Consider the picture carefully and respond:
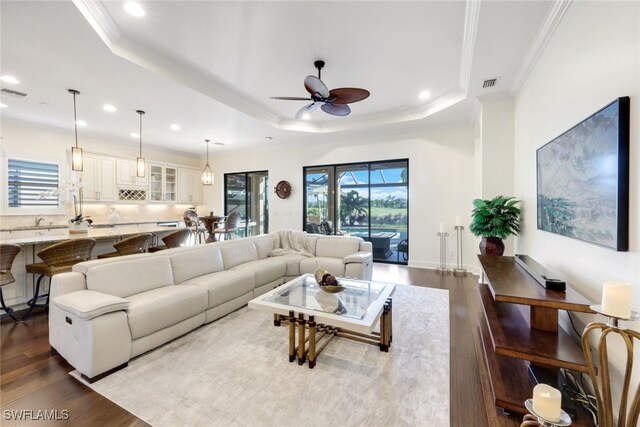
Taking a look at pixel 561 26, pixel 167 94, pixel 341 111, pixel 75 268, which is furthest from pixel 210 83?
pixel 561 26

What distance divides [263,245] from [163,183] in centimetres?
469

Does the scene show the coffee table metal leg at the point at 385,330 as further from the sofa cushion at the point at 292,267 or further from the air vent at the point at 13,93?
the air vent at the point at 13,93

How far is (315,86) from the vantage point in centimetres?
287

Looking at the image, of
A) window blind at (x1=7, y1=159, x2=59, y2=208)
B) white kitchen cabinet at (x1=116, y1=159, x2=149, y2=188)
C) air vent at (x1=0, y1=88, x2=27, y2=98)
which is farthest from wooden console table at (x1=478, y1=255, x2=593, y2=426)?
white kitchen cabinet at (x1=116, y1=159, x2=149, y2=188)

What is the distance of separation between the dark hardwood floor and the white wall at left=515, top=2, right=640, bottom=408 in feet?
2.78

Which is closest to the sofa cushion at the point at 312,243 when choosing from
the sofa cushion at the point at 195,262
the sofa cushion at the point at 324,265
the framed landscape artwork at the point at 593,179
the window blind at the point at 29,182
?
the sofa cushion at the point at 324,265

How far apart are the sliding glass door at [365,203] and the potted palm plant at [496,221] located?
234 cm

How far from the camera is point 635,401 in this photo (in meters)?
1.07

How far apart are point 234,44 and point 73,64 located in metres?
1.95

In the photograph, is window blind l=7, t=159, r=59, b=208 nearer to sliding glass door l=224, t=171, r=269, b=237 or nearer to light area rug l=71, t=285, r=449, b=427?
sliding glass door l=224, t=171, r=269, b=237

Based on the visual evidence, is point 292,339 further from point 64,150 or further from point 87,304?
point 64,150

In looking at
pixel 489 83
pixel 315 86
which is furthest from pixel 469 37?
pixel 315 86

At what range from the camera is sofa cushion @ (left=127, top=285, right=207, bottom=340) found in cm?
229

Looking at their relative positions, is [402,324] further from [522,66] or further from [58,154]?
[58,154]
